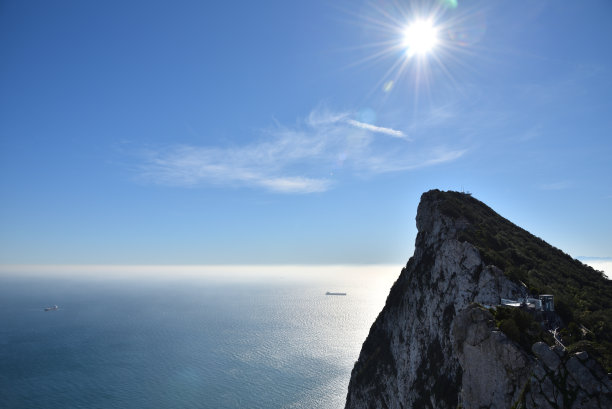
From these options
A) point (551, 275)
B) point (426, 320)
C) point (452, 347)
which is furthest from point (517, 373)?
point (551, 275)

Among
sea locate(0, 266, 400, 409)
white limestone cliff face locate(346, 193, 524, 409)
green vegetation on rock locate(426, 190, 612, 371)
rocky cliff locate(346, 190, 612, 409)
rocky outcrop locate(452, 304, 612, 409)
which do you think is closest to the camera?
rocky outcrop locate(452, 304, 612, 409)

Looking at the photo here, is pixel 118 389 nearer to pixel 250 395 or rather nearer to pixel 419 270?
pixel 250 395

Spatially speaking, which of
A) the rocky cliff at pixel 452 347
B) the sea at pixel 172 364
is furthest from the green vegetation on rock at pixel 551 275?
the sea at pixel 172 364

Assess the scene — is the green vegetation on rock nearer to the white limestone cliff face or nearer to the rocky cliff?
the rocky cliff

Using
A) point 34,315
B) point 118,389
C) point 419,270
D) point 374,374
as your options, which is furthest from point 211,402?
point 34,315

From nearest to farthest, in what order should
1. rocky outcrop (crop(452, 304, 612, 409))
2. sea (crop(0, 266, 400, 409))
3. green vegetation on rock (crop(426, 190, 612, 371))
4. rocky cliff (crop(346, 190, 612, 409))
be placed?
rocky outcrop (crop(452, 304, 612, 409)), rocky cliff (crop(346, 190, 612, 409)), green vegetation on rock (crop(426, 190, 612, 371)), sea (crop(0, 266, 400, 409))

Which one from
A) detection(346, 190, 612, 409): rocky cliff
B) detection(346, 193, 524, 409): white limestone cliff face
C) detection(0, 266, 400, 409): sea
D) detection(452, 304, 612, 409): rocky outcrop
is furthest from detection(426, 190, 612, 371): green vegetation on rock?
detection(0, 266, 400, 409): sea

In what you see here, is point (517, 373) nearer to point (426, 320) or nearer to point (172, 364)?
point (426, 320)
